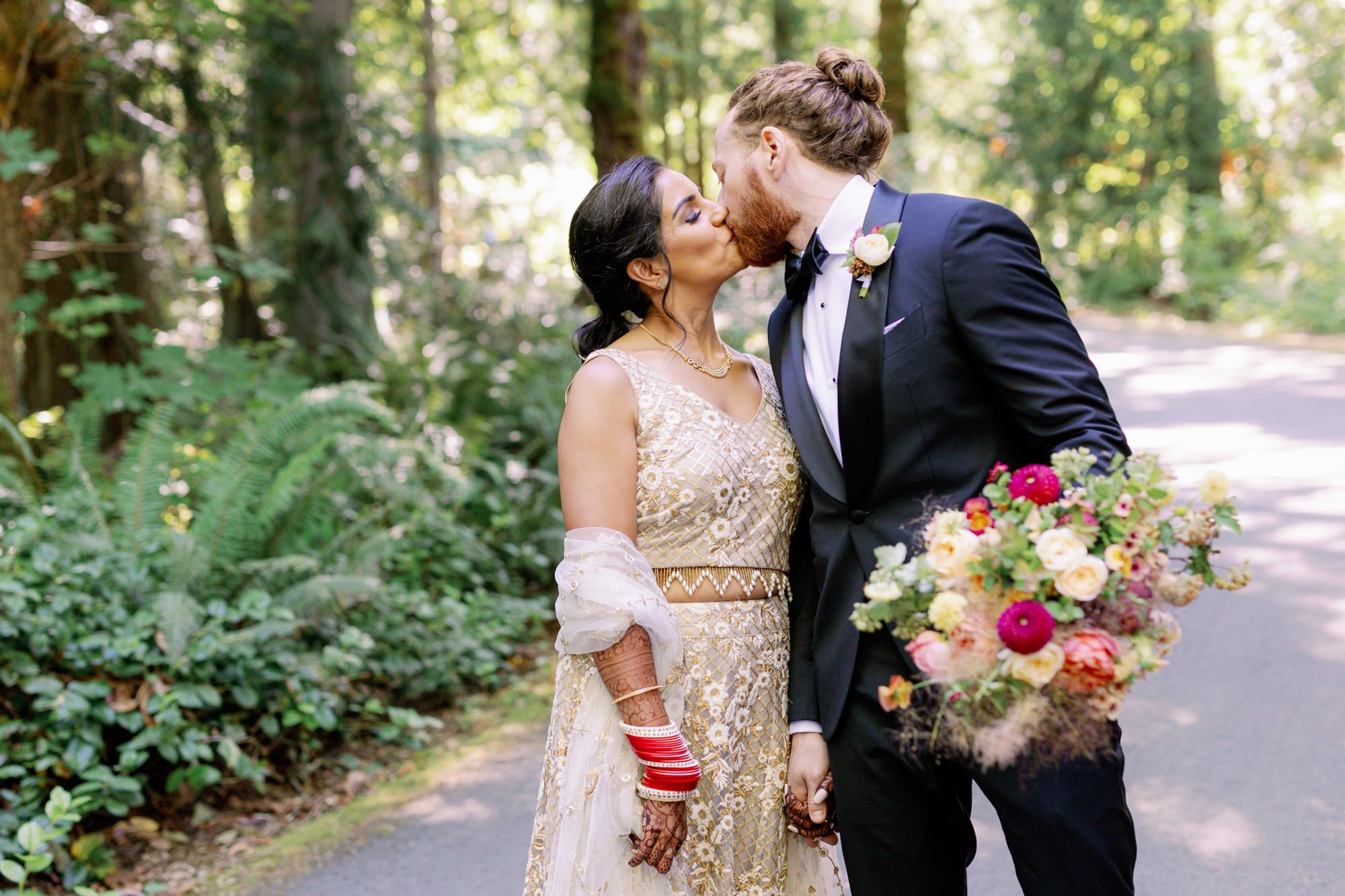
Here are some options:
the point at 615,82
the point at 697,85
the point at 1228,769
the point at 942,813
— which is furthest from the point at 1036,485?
A: the point at 697,85

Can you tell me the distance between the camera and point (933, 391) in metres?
2.17

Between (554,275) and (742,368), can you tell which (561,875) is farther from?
(554,275)

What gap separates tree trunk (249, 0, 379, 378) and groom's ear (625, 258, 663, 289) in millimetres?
6401

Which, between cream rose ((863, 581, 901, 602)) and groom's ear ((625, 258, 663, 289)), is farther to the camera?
groom's ear ((625, 258, 663, 289))

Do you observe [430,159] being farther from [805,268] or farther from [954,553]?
[954,553]

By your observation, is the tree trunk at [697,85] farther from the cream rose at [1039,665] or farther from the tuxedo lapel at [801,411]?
the cream rose at [1039,665]

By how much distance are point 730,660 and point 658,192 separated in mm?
1147

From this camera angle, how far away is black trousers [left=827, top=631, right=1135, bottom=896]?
2014 mm

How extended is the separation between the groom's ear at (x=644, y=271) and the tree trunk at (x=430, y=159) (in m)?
7.55

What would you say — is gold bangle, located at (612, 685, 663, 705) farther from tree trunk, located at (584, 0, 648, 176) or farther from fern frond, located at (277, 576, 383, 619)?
tree trunk, located at (584, 0, 648, 176)

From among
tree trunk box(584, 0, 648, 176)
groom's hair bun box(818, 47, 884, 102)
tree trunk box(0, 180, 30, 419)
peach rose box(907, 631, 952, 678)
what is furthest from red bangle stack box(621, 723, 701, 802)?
tree trunk box(584, 0, 648, 176)

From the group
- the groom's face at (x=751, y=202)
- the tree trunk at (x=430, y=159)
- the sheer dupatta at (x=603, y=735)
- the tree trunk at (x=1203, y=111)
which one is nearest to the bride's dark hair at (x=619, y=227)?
the groom's face at (x=751, y=202)

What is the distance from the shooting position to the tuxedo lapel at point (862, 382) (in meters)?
2.22

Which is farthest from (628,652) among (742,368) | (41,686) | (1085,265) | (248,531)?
(1085,265)
